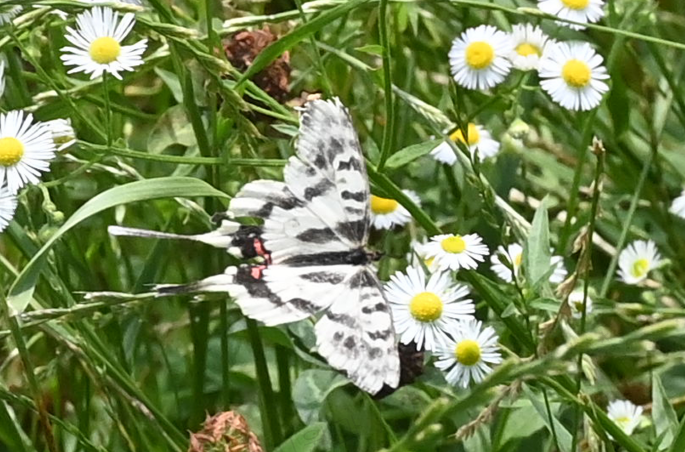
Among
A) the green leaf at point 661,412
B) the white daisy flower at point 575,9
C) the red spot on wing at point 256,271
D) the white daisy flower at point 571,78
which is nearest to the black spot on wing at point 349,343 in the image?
the red spot on wing at point 256,271

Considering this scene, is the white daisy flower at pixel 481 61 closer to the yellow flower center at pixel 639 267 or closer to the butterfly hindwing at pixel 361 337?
the yellow flower center at pixel 639 267

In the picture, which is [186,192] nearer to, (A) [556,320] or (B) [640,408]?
(A) [556,320]

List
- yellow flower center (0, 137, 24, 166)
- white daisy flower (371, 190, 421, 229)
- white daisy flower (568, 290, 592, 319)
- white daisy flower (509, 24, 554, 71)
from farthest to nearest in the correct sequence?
white daisy flower (509, 24, 554, 71) → white daisy flower (371, 190, 421, 229) → white daisy flower (568, 290, 592, 319) → yellow flower center (0, 137, 24, 166)

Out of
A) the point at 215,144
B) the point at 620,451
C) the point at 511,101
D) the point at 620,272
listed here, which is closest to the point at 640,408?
the point at 620,451

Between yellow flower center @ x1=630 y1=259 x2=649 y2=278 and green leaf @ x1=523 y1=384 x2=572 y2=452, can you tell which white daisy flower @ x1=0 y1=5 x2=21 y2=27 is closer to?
green leaf @ x1=523 y1=384 x2=572 y2=452

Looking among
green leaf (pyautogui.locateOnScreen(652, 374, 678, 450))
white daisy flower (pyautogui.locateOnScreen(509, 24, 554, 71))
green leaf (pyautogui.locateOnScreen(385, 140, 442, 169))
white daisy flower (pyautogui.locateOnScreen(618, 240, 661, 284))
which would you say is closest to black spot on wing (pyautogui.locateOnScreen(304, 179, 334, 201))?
green leaf (pyautogui.locateOnScreen(385, 140, 442, 169))

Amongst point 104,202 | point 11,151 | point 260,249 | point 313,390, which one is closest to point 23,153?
point 11,151
